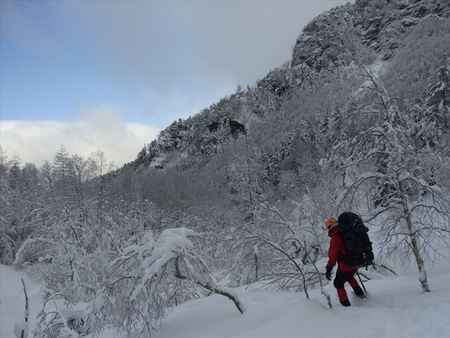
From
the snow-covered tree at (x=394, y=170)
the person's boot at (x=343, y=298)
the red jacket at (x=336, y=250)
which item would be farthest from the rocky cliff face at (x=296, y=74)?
the person's boot at (x=343, y=298)

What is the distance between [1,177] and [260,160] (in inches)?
1391

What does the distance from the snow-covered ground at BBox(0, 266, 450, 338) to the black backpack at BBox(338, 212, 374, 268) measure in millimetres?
697

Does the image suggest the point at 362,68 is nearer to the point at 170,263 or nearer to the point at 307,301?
the point at 307,301

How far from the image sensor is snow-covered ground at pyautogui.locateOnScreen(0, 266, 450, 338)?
579 cm

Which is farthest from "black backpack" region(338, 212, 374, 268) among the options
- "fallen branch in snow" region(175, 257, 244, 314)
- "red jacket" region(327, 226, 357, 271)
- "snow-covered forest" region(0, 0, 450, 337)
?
"fallen branch in snow" region(175, 257, 244, 314)

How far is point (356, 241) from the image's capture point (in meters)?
7.04

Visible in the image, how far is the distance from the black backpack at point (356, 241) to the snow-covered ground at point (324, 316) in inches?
27.5

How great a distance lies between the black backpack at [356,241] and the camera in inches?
276

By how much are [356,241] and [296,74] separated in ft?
464

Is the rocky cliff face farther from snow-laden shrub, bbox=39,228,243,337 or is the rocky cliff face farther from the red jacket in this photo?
snow-laden shrub, bbox=39,228,243,337

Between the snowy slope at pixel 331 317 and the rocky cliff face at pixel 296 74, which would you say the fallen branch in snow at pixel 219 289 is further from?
the rocky cliff face at pixel 296 74

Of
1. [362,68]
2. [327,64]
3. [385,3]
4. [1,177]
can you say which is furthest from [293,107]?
[362,68]

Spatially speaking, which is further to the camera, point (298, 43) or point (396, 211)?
point (298, 43)

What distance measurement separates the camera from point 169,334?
297 inches
